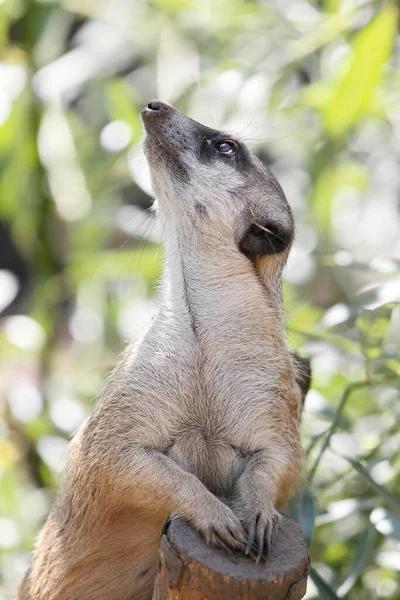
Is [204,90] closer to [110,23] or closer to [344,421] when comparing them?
[110,23]

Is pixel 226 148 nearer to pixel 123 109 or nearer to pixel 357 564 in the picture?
pixel 357 564

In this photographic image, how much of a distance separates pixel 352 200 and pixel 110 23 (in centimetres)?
217

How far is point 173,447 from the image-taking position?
8.51 feet

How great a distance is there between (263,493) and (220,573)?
44cm

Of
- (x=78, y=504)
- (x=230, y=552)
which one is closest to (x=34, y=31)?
(x=78, y=504)

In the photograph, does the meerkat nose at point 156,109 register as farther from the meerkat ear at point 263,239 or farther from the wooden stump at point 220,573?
the wooden stump at point 220,573

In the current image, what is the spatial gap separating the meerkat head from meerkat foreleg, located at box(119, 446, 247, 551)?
2.40 ft

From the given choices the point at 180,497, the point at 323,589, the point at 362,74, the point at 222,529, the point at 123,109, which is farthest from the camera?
the point at 123,109

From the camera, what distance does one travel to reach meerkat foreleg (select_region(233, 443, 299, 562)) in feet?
7.42

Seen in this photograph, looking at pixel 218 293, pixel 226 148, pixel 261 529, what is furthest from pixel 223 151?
pixel 261 529

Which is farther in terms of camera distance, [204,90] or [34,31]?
[34,31]

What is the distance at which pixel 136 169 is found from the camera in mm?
4344

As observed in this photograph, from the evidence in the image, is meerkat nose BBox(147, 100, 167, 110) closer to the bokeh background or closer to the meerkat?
the meerkat

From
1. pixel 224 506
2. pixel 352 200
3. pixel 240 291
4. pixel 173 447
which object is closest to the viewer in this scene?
pixel 224 506
